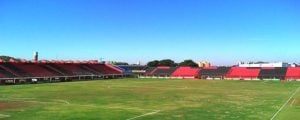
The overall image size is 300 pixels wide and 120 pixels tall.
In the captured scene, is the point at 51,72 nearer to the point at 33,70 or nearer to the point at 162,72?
the point at 33,70

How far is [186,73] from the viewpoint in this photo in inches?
5463

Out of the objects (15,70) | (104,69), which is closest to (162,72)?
(104,69)

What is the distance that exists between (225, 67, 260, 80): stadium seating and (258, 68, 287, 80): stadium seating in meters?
1.75

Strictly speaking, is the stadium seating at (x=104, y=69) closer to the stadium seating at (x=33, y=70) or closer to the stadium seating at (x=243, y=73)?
the stadium seating at (x=33, y=70)

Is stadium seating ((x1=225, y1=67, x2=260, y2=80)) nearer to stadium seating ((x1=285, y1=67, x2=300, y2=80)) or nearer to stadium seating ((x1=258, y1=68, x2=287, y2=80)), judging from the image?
stadium seating ((x1=258, y1=68, x2=287, y2=80))

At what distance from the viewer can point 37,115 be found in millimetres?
33406

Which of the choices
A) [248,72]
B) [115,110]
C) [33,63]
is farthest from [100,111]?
[248,72]

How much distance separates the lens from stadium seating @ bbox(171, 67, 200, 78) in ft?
447

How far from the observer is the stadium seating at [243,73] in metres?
128

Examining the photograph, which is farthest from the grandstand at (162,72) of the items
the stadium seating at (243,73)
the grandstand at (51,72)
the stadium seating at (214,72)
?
the stadium seating at (243,73)

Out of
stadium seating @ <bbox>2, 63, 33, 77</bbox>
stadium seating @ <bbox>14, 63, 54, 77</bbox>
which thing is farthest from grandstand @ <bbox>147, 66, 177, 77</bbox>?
stadium seating @ <bbox>2, 63, 33, 77</bbox>

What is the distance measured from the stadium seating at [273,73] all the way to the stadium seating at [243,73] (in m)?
1.75

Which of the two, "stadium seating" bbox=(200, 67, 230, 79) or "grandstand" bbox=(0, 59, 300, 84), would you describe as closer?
"grandstand" bbox=(0, 59, 300, 84)

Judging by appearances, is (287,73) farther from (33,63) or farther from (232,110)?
(232,110)
